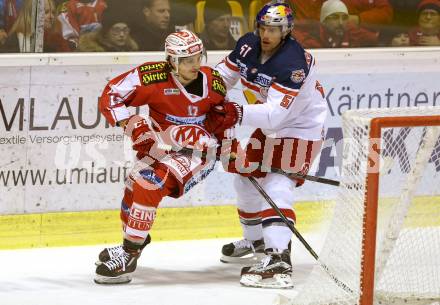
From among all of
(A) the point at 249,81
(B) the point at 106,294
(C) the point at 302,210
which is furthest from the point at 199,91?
(C) the point at 302,210

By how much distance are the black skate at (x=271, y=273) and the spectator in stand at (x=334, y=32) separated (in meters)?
1.80

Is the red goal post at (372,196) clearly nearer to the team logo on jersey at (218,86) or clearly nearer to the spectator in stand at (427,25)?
the team logo on jersey at (218,86)

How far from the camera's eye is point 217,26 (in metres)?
6.35

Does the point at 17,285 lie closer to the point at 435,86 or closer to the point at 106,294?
the point at 106,294

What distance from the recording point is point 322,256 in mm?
4617

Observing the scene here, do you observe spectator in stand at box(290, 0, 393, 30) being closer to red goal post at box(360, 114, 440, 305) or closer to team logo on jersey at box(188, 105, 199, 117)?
team logo on jersey at box(188, 105, 199, 117)

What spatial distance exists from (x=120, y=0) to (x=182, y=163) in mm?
1389

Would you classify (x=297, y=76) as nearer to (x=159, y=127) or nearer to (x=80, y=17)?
(x=159, y=127)

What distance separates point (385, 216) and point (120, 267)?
122 cm

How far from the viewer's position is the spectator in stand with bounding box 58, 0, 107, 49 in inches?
236

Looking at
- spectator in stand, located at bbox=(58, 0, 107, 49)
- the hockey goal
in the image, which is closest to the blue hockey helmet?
the hockey goal

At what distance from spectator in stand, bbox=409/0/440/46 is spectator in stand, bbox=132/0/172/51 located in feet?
4.99

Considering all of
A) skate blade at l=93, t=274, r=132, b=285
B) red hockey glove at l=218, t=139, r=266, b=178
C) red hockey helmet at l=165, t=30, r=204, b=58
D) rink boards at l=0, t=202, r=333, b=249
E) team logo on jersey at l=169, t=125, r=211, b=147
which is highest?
red hockey helmet at l=165, t=30, r=204, b=58

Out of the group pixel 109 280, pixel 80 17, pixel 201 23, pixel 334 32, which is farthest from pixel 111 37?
pixel 109 280
